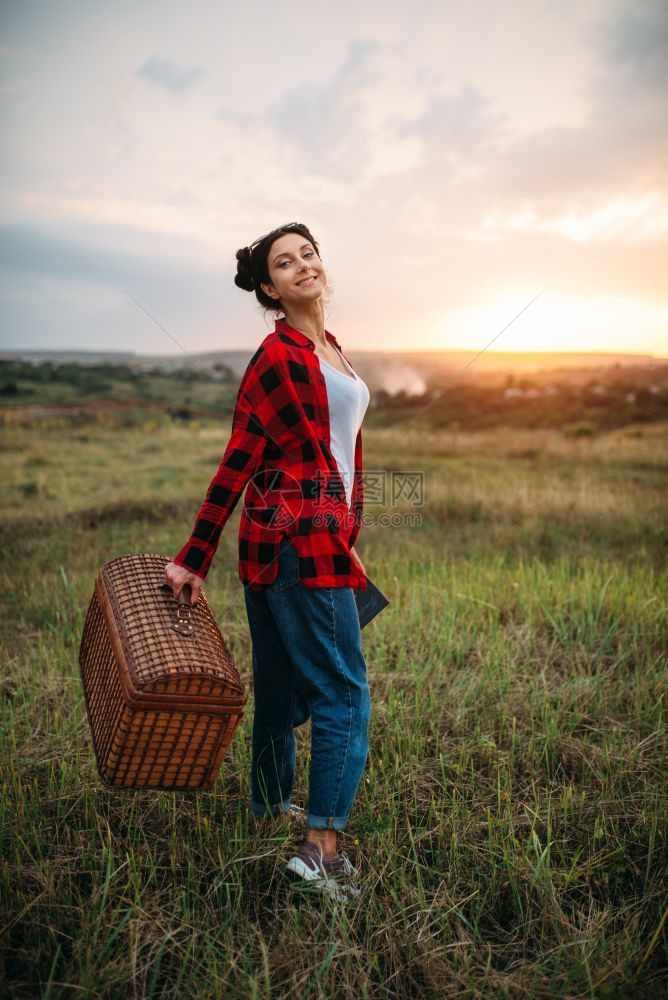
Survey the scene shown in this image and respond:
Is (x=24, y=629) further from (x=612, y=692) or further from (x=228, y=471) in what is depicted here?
(x=612, y=692)

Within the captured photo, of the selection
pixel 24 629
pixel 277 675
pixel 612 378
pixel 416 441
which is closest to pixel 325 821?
pixel 277 675

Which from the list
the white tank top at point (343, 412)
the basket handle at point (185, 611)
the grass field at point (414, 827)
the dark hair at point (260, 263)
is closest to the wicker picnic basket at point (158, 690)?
the basket handle at point (185, 611)

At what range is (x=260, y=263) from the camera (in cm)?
228

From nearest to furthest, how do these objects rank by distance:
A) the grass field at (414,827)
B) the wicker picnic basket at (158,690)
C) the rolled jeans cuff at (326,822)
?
the grass field at (414,827) → the wicker picnic basket at (158,690) → the rolled jeans cuff at (326,822)

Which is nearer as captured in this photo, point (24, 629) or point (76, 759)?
point (76, 759)

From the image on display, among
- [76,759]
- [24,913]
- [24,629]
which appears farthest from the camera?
[24,629]

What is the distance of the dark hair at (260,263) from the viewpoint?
2.26 meters

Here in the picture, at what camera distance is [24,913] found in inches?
77.1

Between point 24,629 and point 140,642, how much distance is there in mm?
2625

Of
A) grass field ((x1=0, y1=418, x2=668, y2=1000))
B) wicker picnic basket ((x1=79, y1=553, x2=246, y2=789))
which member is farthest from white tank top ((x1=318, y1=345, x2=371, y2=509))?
grass field ((x1=0, y1=418, x2=668, y2=1000))

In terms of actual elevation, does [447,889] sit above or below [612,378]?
below

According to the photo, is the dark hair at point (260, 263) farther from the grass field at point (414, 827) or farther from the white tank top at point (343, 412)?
the grass field at point (414, 827)

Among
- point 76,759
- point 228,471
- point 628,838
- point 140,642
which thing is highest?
point 228,471

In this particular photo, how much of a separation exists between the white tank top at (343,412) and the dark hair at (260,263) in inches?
14.9
